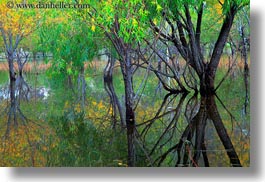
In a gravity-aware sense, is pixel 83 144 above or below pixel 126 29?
below

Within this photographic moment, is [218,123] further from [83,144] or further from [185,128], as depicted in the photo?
[83,144]

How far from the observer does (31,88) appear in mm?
3309

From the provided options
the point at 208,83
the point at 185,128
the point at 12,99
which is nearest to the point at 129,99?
the point at 185,128

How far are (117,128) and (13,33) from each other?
853 mm

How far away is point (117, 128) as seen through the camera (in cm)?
335

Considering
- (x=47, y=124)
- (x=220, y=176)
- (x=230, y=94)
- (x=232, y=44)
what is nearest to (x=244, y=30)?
(x=232, y=44)

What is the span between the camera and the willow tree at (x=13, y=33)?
3.29 metres

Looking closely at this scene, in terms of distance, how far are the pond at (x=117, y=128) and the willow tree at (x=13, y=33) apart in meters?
0.04

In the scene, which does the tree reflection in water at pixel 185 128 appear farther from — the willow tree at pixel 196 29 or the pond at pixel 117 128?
the willow tree at pixel 196 29

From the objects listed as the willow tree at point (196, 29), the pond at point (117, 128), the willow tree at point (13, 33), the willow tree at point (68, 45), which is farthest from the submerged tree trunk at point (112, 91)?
the willow tree at point (13, 33)

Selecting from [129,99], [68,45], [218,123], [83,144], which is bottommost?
[83,144]

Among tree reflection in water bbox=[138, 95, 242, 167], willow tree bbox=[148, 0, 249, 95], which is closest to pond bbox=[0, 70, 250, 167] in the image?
tree reflection in water bbox=[138, 95, 242, 167]

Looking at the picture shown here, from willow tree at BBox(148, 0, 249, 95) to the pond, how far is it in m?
0.14

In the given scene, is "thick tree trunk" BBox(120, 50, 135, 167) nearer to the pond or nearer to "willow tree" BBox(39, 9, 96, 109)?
the pond
